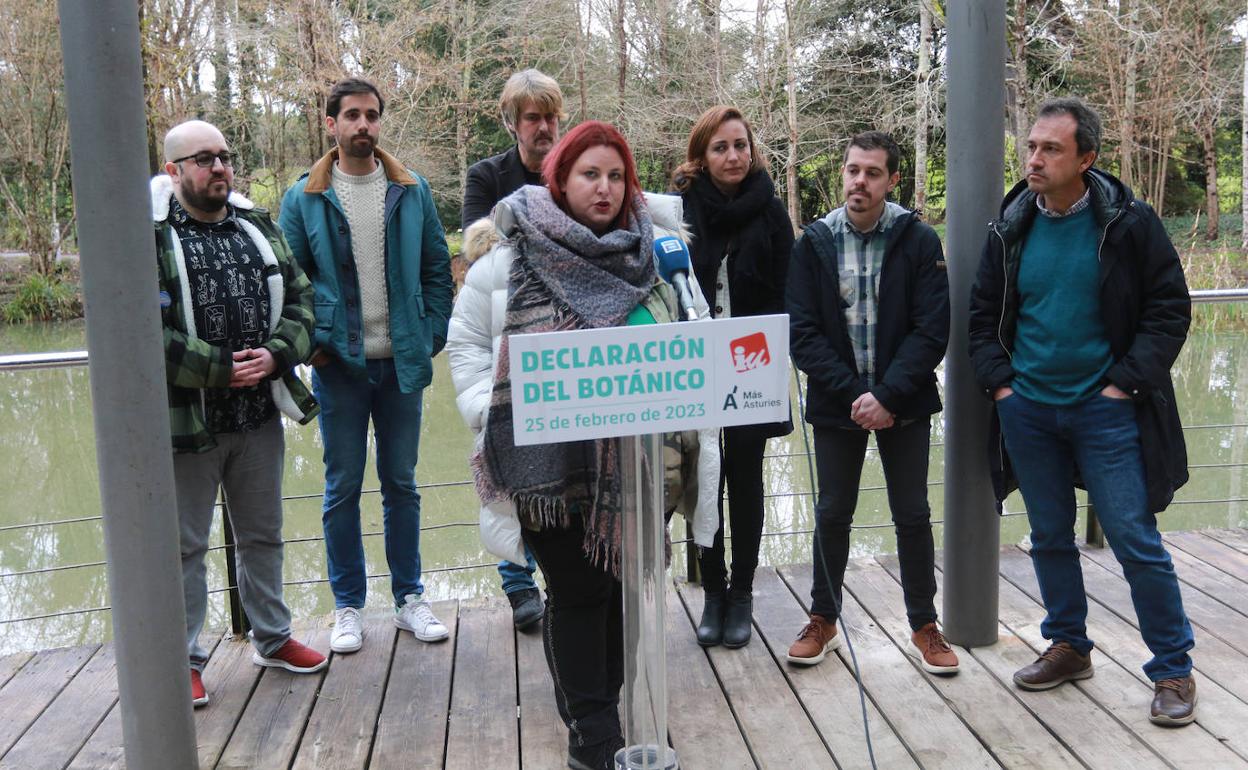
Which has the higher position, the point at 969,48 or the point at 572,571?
the point at 969,48

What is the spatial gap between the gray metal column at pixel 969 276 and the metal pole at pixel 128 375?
80.4 inches

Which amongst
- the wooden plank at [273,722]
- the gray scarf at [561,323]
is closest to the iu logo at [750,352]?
the gray scarf at [561,323]

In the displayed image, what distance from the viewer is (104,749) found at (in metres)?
2.73

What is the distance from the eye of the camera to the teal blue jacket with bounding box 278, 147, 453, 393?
3137 millimetres

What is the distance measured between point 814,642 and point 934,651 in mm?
325

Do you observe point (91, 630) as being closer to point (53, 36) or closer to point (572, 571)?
point (572, 571)

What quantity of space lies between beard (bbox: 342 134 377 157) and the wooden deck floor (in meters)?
1.44

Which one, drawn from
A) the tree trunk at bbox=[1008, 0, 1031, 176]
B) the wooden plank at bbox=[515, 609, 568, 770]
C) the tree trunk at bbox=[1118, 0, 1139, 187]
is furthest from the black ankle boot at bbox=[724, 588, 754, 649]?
the tree trunk at bbox=[1118, 0, 1139, 187]

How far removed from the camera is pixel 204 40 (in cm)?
1409

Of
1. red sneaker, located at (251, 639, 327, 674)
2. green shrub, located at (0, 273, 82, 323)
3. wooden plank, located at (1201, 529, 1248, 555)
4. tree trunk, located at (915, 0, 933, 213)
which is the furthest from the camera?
tree trunk, located at (915, 0, 933, 213)

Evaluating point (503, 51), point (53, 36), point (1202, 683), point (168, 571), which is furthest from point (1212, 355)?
point (53, 36)

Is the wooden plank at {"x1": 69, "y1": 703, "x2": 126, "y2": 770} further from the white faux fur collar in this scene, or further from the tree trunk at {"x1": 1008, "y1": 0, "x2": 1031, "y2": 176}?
the tree trunk at {"x1": 1008, "y1": 0, "x2": 1031, "y2": 176}

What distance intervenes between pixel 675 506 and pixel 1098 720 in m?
1.19

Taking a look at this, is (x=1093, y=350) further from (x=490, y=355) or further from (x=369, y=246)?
(x=369, y=246)
